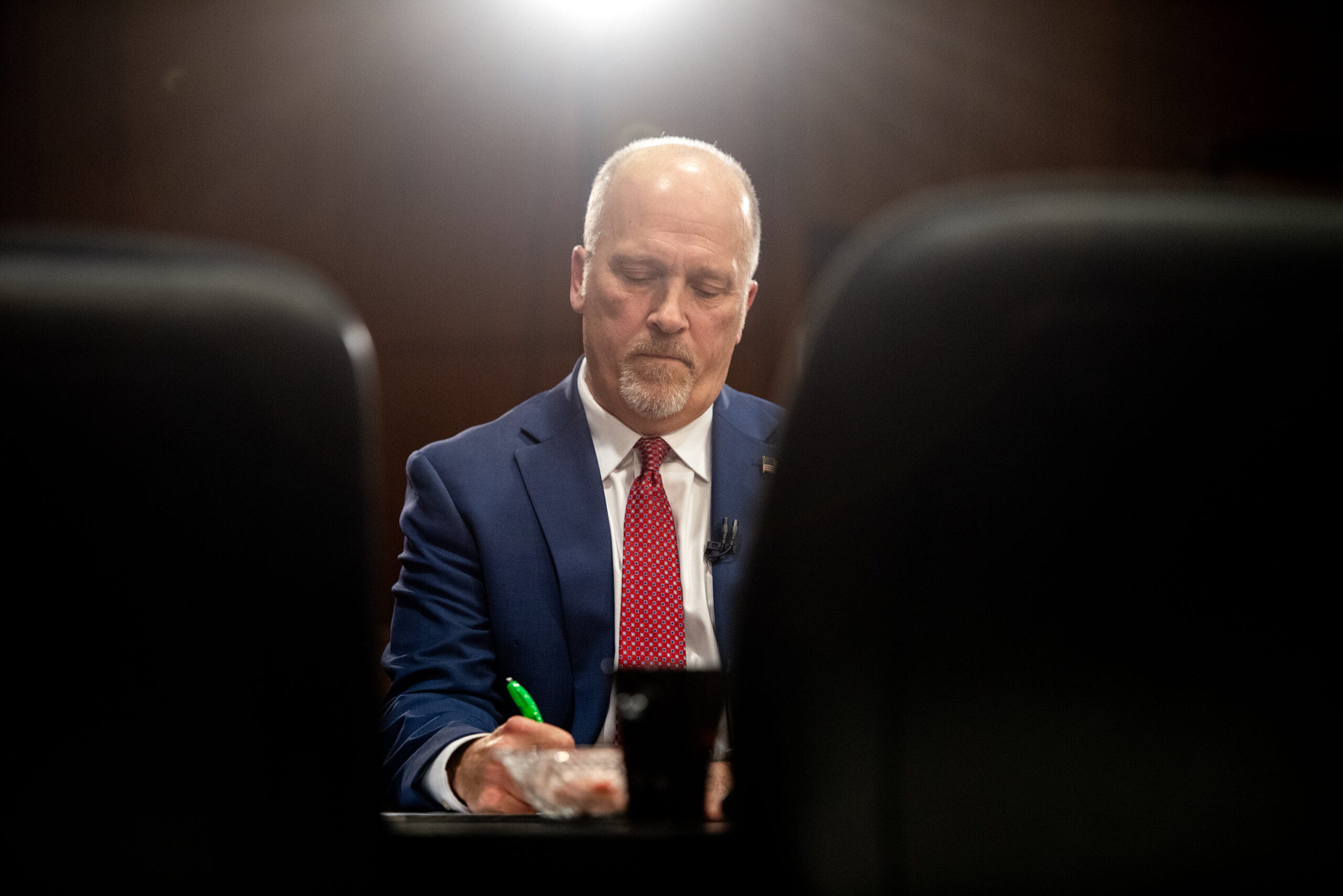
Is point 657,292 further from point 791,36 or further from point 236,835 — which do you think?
point 791,36

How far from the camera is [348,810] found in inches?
23.4

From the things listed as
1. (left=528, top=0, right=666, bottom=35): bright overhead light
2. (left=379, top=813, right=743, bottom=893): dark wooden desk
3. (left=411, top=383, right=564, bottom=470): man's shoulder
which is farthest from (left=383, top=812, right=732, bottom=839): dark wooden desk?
(left=528, top=0, right=666, bottom=35): bright overhead light

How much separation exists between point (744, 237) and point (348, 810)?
163 cm

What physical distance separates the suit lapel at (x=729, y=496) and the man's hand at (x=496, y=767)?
0.56 m

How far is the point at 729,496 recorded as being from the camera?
6.13 ft

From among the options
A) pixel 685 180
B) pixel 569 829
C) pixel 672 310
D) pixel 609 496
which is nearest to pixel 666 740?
pixel 569 829

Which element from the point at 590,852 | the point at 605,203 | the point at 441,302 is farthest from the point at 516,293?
the point at 590,852

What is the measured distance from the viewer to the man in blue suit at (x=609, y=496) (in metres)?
1.68

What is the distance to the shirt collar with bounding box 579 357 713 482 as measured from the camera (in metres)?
1.91

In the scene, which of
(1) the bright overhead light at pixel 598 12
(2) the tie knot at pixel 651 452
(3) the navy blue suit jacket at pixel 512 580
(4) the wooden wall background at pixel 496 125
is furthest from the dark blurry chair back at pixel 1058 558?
(1) the bright overhead light at pixel 598 12

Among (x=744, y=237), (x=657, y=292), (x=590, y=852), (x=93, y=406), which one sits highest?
(x=744, y=237)

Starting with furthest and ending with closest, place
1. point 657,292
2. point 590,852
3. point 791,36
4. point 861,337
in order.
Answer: point 791,36
point 657,292
point 590,852
point 861,337

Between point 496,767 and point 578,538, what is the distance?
24.6 inches

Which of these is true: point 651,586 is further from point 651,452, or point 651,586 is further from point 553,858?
point 553,858
